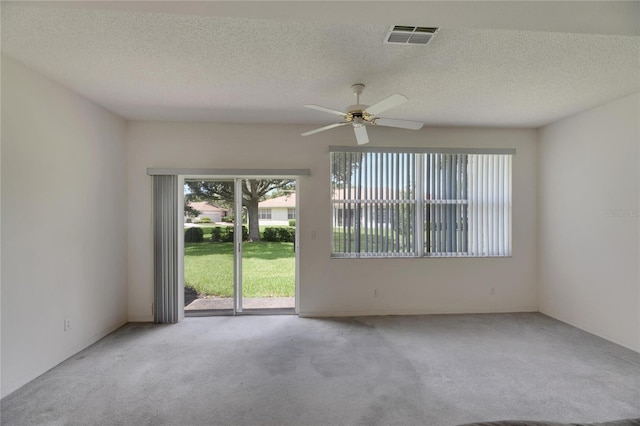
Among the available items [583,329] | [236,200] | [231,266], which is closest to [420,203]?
[583,329]

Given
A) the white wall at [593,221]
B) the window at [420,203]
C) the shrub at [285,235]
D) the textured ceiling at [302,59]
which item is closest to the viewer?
the textured ceiling at [302,59]

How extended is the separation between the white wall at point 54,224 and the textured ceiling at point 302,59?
0.96 ft

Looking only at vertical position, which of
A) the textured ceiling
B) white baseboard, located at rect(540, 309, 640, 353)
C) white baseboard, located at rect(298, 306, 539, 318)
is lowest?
white baseboard, located at rect(540, 309, 640, 353)

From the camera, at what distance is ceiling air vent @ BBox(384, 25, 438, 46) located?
1.84m

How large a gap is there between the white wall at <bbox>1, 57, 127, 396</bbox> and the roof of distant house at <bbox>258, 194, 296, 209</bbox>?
1798mm

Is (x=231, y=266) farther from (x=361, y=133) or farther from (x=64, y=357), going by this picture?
(x=361, y=133)

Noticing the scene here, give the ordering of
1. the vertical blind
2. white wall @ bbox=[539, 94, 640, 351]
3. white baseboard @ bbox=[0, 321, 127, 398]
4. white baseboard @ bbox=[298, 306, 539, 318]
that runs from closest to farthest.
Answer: white baseboard @ bbox=[0, 321, 127, 398] < white wall @ bbox=[539, 94, 640, 351] < the vertical blind < white baseboard @ bbox=[298, 306, 539, 318]

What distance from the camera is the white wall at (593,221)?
120 inches

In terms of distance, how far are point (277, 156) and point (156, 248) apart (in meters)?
1.97

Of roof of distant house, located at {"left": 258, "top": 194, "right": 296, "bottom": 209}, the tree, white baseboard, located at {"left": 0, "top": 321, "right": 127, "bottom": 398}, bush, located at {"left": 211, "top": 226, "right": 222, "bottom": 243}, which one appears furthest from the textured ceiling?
white baseboard, located at {"left": 0, "top": 321, "right": 127, "bottom": 398}

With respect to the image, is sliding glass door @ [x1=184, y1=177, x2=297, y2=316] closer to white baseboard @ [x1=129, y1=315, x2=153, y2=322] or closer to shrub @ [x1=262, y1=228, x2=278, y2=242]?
shrub @ [x1=262, y1=228, x2=278, y2=242]

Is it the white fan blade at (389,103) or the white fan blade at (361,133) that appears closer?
the white fan blade at (389,103)

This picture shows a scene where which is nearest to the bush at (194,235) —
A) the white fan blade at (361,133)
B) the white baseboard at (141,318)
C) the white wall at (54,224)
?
the white wall at (54,224)

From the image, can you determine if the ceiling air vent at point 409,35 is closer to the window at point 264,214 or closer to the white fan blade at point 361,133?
the white fan blade at point 361,133
